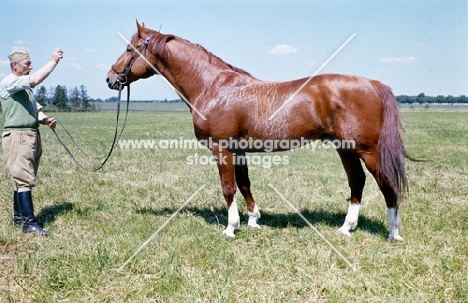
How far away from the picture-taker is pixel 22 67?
459cm

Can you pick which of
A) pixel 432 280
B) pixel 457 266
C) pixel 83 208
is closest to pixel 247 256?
pixel 432 280

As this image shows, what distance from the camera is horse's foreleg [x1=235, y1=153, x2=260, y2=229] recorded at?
17.0 ft

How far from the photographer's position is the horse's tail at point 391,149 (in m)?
4.25

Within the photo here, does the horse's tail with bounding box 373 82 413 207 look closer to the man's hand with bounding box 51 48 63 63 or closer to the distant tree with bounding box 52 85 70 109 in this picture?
the man's hand with bounding box 51 48 63 63

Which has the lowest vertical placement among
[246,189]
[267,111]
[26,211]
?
[26,211]

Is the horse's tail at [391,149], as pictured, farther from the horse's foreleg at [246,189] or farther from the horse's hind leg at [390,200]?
the horse's foreleg at [246,189]

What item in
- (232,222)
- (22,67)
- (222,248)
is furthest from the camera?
(232,222)

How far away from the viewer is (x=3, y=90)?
4.50 metres

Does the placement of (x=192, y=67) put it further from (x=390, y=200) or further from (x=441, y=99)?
(x=441, y=99)

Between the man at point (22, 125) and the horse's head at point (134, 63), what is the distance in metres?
0.80

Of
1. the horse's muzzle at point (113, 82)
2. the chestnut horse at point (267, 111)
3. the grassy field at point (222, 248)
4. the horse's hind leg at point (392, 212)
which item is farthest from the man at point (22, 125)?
the horse's hind leg at point (392, 212)

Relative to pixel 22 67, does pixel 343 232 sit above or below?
below

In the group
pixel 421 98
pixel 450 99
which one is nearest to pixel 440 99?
pixel 450 99

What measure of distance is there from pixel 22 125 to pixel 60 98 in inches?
3228
